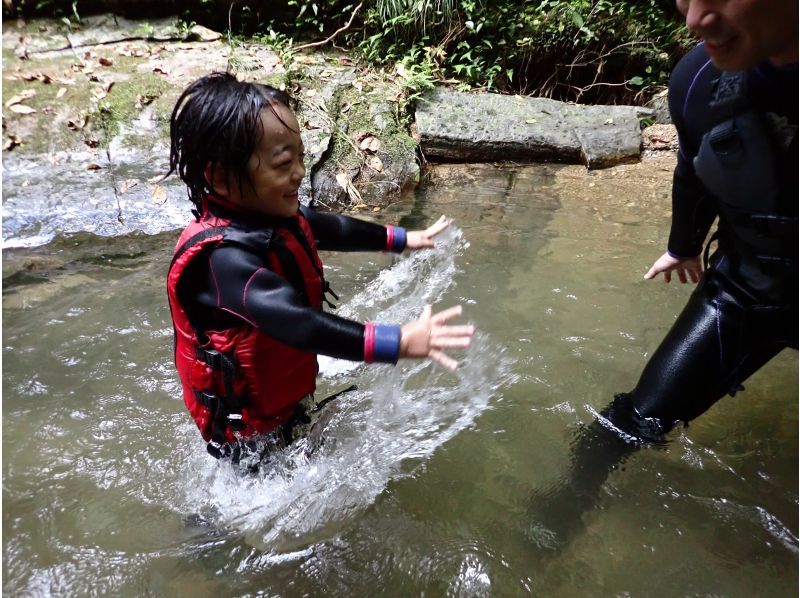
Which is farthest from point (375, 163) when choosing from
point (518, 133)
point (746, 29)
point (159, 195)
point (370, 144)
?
point (746, 29)

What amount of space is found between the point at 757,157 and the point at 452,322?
2.02 m

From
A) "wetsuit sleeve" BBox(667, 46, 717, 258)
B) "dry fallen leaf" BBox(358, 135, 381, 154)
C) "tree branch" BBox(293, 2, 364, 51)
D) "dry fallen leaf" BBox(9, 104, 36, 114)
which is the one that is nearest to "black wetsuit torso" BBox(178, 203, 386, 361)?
"wetsuit sleeve" BBox(667, 46, 717, 258)

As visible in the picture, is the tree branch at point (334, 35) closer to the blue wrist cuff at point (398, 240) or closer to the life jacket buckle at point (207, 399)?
the blue wrist cuff at point (398, 240)

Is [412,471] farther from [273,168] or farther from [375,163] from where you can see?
[375,163]

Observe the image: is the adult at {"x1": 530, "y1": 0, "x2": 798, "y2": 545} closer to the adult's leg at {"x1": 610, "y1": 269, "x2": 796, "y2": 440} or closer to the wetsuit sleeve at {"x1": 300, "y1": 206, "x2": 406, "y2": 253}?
the adult's leg at {"x1": 610, "y1": 269, "x2": 796, "y2": 440}

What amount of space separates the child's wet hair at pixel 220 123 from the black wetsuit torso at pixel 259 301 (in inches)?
6.4

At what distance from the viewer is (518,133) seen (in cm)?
551

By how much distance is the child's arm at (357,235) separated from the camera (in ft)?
7.04

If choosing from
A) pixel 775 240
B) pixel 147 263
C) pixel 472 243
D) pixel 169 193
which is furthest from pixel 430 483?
pixel 169 193

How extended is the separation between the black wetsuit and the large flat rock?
3586 mm

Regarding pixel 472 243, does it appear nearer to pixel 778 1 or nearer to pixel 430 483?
pixel 430 483

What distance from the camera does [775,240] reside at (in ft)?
5.02

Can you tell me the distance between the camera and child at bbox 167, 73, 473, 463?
1.51 m

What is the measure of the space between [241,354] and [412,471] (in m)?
0.98
